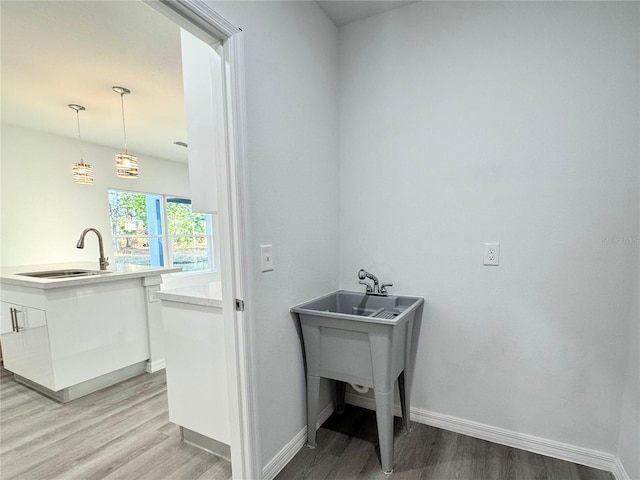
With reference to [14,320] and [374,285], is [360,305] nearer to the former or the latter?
[374,285]

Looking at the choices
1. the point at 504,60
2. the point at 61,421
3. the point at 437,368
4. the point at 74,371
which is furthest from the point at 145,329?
the point at 504,60

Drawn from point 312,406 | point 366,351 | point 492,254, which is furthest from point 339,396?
point 492,254

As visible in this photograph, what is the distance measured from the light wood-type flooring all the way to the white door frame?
33 centimetres

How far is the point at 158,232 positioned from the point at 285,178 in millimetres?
4881

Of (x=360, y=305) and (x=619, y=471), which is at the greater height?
(x=360, y=305)

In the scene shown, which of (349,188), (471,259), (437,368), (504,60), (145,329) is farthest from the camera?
(145,329)

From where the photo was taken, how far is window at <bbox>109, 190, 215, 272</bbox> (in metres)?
5.02

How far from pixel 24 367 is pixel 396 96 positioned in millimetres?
3465

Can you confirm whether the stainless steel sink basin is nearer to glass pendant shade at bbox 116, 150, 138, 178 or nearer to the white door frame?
glass pendant shade at bbox 116, 150, 138, 178

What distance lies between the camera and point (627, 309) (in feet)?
4.88

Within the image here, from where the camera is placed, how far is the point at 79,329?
2.40 metres

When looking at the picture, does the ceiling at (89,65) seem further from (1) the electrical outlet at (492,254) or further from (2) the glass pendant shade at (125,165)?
(1) the electrical outlet at (492,254)

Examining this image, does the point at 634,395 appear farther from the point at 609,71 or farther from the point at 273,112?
the point at 273,112

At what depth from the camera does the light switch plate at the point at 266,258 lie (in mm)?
1463
